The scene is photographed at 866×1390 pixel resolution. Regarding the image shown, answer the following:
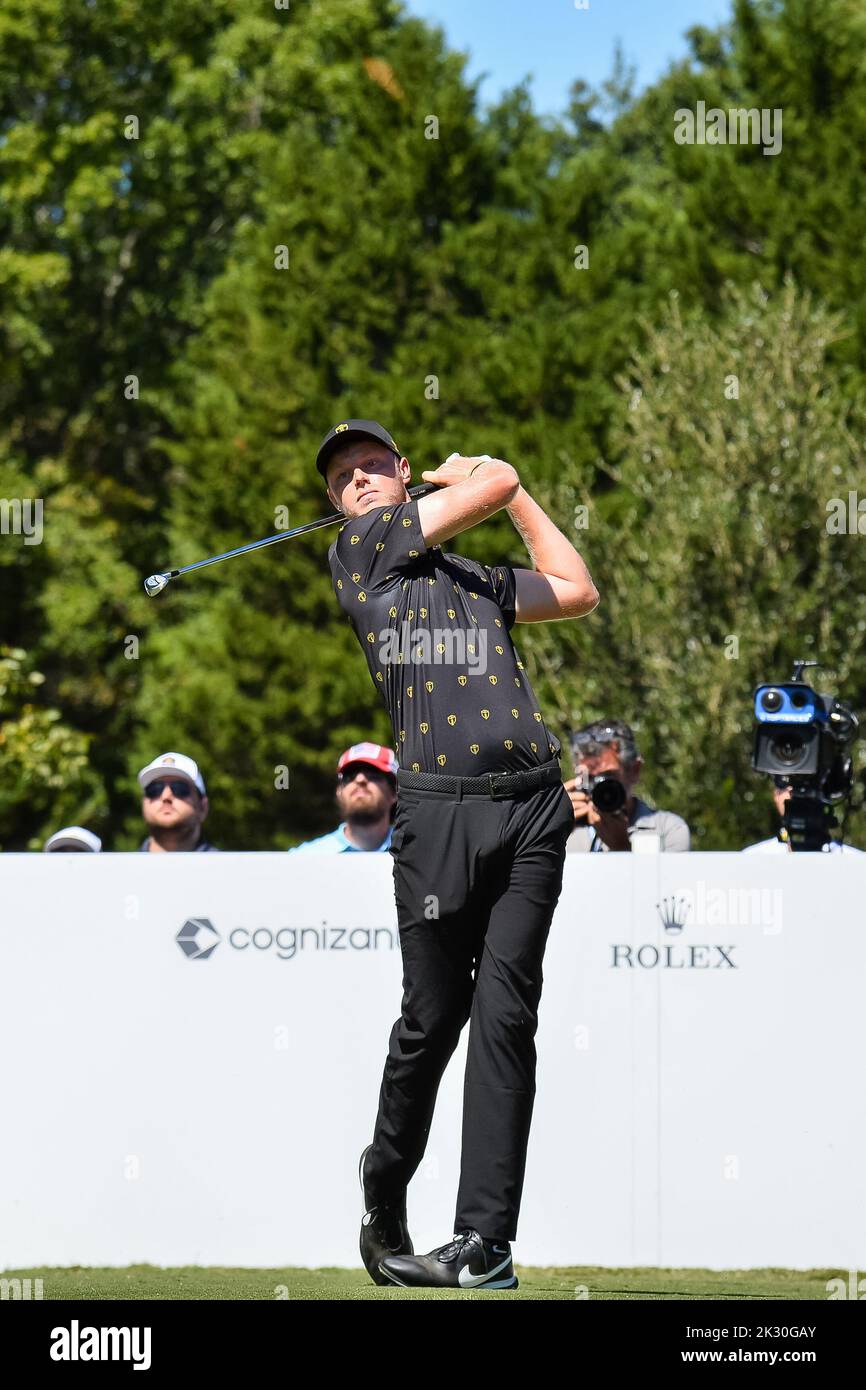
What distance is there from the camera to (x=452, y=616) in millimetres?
4535

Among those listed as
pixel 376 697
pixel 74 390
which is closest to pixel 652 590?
pixel 376 697

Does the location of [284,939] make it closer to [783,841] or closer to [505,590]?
[783,841]

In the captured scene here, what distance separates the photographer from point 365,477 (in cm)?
482

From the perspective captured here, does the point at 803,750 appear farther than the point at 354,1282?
Yes

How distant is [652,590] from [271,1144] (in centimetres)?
1019

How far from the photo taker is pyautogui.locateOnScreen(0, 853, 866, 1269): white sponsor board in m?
6.40

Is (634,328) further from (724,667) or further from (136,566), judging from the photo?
(136,566)

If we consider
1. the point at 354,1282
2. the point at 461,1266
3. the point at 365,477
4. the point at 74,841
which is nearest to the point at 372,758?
→ the point at 74,841

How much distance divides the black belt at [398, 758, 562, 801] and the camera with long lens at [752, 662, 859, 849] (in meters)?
2.78

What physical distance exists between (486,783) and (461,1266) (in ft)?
3.75

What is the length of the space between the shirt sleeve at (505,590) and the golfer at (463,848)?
0.02 m

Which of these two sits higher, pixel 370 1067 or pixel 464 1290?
pixel 370 1067

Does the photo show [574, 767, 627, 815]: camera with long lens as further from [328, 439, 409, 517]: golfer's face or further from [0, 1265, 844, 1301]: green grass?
[328, 439, 409, 517]: golfer's face

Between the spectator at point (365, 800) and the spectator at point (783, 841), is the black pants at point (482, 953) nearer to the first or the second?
the spectator at point (783, 841)
